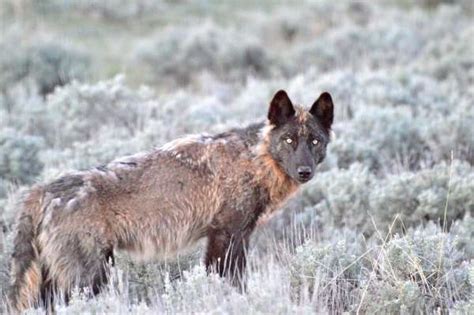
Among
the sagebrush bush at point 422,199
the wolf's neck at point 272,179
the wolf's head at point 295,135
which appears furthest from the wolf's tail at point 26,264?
the sagebrush bush at point 422,199

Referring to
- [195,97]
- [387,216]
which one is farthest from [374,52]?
[387,216]

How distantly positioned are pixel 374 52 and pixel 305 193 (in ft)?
32.9

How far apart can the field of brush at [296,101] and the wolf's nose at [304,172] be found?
53cm

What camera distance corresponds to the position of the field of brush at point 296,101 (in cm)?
702

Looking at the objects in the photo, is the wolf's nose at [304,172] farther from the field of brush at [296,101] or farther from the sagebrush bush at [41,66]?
the sagebrush bush at [41,66]

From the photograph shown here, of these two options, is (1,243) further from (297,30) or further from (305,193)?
(297,30)

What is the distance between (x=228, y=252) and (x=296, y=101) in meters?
6.92

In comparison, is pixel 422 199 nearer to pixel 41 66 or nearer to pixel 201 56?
pixel 41 66

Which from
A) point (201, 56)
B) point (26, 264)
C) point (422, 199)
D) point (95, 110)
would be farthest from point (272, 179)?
point (201, 56)

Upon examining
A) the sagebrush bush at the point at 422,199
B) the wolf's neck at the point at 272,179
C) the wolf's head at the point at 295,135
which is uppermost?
the wolf's head at the point at 295,135

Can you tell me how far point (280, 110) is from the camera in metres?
7.67

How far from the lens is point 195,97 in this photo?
1616 centimetres

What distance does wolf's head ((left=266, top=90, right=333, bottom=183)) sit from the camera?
7.56m

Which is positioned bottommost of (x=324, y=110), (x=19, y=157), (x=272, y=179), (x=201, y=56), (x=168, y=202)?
(x=19, y=157)
